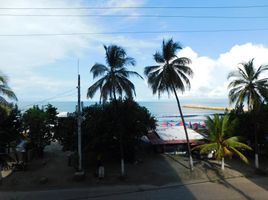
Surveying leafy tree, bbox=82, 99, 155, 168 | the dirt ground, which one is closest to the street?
the dirt ground

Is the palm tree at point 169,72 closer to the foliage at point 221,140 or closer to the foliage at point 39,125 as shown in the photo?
the foliage at point 221,140

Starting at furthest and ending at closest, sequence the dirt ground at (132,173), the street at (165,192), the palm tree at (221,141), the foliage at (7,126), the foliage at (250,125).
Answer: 1. the foliage at (250,125)
2. the palm tree at (221,141)
3. the dirt ground at (132,173)
4. the street at (165,192)
5. the foliage at (7,126)

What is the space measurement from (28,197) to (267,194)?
1608cm

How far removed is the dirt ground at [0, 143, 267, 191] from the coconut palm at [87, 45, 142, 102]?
6.70 meters

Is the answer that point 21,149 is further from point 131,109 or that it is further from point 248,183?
point 248,183

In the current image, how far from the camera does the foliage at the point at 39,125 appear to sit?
3306 centimetres

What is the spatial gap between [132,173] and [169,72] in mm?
9150

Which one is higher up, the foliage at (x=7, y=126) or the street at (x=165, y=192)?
the foliage at (x=7, y=126)

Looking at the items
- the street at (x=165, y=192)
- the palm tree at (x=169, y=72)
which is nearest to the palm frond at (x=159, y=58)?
the palm tree at (x=169, y=72)

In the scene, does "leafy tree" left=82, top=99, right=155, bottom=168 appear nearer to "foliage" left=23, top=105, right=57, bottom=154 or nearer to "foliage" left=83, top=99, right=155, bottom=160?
"foliage" left=83, top=99, right=155, bottom=160

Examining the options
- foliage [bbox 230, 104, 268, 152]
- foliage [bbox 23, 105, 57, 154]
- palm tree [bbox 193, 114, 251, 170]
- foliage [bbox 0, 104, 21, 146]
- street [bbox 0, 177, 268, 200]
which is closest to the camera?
foliage [bbox 0, 104, 21, 146]

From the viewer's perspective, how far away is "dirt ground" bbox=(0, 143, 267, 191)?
26359 millimetres

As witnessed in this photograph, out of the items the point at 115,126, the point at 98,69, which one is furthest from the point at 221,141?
the point at 98,69

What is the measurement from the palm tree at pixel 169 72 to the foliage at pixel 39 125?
11658mm
